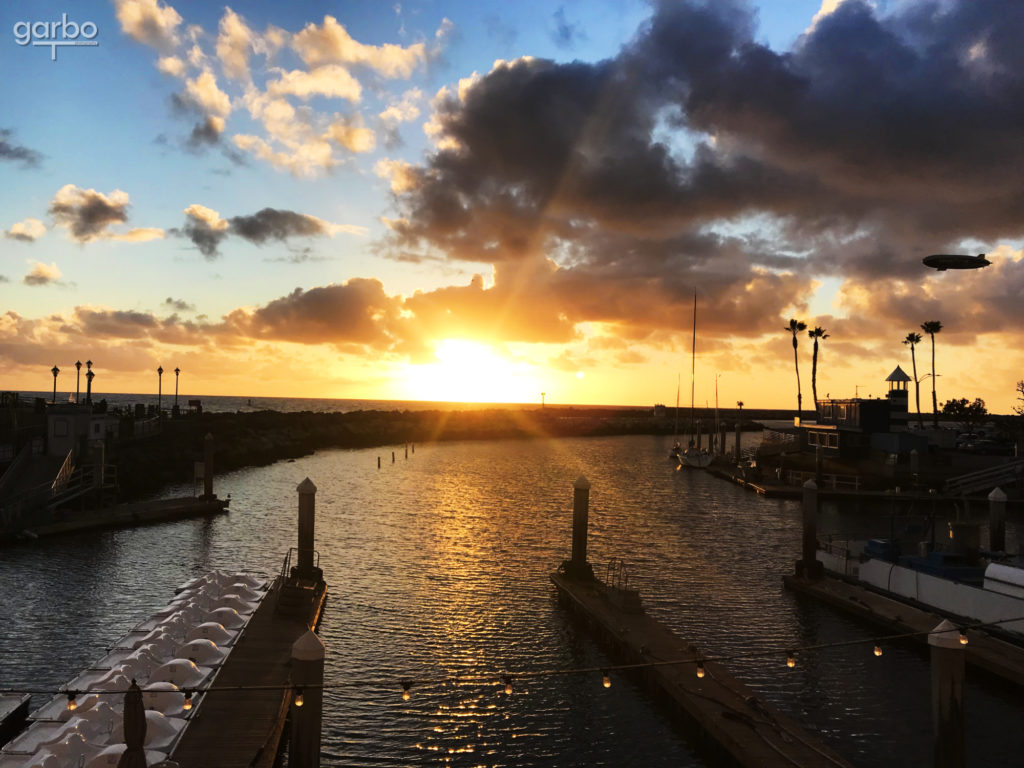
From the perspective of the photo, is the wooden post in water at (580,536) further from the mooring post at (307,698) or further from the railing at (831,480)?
the railing at (831,480)

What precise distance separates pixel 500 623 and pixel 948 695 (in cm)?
1817

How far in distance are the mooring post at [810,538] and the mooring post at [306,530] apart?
2225 centimetres

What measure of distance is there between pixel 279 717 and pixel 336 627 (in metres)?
11.4

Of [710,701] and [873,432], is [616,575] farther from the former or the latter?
[873,432]

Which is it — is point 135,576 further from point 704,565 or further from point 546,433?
point 546,433

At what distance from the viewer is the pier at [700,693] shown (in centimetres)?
1781

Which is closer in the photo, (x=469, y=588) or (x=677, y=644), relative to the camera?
(x=677, y=644)

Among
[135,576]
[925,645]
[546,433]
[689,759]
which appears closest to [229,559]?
[135,576]

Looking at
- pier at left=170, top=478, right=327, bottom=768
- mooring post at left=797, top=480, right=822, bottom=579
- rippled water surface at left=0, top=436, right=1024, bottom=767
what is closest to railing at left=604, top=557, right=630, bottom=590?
rippled water surface at left=0, top=436, right=1024, bottom=767

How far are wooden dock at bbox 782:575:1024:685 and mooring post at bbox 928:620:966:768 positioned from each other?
15.7 ft

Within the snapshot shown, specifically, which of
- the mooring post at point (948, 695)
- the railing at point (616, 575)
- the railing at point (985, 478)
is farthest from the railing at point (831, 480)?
the mooring post at point (948, 695)

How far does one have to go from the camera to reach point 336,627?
1198 inches

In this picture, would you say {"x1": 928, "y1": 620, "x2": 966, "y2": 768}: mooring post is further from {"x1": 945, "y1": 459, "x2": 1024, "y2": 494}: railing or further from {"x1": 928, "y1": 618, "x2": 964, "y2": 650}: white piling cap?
{"x1": 945, "y1": 459, "x2": 1024, "y2": 494}: railing

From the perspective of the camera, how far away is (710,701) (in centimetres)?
2056
